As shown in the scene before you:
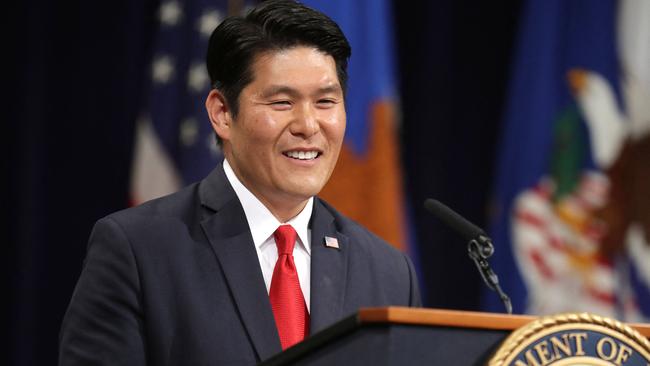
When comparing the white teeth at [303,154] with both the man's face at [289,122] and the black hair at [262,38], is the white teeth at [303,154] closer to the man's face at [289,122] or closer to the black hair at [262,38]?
the man's face at [289,122]

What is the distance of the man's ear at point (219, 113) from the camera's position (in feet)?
7.49

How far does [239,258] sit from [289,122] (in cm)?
31

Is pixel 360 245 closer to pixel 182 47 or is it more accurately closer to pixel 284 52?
pixel 284 52

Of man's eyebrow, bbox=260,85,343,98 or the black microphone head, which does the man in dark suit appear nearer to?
man's eyebrow, bbox=260,85,343,98

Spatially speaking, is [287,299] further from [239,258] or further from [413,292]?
[413,292]

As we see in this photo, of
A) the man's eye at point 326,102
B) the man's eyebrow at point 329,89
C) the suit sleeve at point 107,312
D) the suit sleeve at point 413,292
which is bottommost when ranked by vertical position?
the suit sleeve at point 413,292

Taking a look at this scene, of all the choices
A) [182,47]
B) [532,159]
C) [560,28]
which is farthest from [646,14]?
[182,47]

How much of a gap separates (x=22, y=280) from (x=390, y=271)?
2.32 m

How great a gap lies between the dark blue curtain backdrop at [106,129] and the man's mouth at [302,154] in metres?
2.30

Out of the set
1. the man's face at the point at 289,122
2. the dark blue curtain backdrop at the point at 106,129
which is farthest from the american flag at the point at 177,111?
the man's face at the point at 289,122

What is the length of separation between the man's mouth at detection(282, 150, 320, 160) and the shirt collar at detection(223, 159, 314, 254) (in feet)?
0.45

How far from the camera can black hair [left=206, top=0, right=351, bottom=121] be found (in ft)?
7.22

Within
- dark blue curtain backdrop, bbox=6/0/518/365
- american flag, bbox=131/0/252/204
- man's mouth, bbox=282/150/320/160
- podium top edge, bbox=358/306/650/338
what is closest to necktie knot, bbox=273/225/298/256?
man's mouth, bbox=282/150/320/160

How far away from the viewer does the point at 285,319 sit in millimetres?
2064
